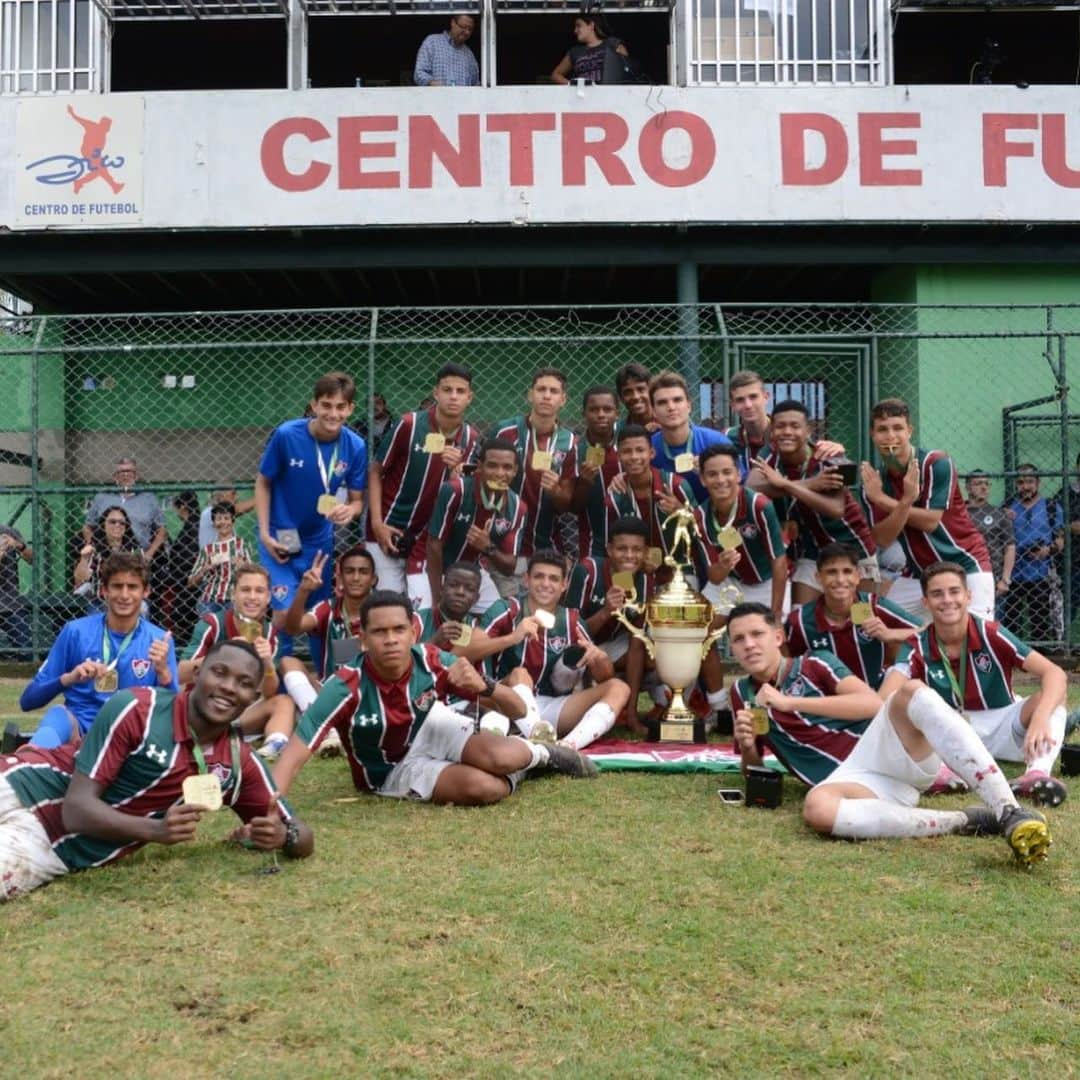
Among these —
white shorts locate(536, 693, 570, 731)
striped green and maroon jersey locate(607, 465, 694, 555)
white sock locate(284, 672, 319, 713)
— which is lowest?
white shorts locate(536, 693, 570, 731)

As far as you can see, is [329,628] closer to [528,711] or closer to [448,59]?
[528,711]

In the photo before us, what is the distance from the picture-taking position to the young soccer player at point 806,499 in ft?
22.7

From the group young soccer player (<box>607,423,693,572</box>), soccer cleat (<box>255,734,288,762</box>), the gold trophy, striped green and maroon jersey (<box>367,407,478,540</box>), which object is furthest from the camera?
striped green and maroon jersey (<box>367,407,478,540</box>)

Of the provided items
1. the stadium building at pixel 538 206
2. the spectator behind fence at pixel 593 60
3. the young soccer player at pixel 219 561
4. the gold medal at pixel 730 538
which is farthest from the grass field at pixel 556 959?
the spectator behind fence at pixel 593 60

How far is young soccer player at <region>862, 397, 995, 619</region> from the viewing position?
677 cm

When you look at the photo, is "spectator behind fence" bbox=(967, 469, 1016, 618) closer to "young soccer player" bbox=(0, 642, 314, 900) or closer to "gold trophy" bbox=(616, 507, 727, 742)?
"gold trophy" bbox=(616, 507, 727, 742)

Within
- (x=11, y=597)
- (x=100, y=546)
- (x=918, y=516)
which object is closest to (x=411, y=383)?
(x=100, y=546)

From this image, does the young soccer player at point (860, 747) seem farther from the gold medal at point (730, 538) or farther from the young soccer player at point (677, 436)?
the young soccer player at point (677, 436)

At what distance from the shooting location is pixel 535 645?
22.1 feet

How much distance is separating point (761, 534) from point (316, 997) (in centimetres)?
452

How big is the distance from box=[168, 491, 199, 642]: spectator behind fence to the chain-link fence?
20 millimetres

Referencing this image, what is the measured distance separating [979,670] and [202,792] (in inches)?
139

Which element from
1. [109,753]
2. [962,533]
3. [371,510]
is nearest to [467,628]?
[371,510]

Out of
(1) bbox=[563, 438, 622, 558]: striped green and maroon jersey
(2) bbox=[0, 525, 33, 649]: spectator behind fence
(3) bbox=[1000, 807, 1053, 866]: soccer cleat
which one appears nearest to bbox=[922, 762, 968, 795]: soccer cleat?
(3) bbox=[1000, 807, 1053, 866]: soccer cleat
